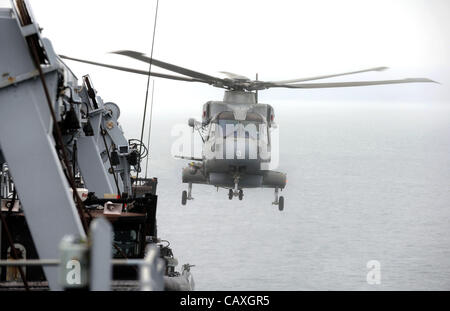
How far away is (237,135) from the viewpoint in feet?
91.8

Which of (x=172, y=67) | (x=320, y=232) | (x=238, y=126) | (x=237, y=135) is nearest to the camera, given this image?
(x=172, y=67)

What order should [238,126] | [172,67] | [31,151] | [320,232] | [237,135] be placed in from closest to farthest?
[31,151] < [172,67] < [237,135] < [238,126] < [320,232]

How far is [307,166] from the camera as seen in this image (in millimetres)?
175875

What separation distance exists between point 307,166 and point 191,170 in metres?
147

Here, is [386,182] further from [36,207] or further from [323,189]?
[36,207]

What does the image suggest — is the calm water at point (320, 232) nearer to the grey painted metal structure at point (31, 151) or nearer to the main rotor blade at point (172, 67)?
the main rotor blade at point (172, 67)

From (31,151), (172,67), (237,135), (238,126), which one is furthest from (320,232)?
(31,151)

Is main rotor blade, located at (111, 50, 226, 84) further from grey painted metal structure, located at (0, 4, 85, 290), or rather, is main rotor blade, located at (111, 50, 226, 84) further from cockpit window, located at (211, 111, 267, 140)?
grey painted metal structure, located at (0, 4, 85, 290)

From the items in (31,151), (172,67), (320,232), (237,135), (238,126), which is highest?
(172,67)

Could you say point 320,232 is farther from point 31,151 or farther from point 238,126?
point 31,151

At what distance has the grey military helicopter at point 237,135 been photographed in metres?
27.5

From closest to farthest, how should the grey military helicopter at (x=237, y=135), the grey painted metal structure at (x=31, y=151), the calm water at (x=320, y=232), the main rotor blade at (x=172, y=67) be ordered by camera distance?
the grey painted metal structure at (x=31, y=151)
the main rotor blade at (x=172, y=67)
the grey military helicopter at (x=237, y=135)
the calm water at (x=320, y=232)

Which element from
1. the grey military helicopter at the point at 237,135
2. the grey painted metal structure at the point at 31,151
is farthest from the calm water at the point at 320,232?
the grey painted metal structure at the point at 31,151

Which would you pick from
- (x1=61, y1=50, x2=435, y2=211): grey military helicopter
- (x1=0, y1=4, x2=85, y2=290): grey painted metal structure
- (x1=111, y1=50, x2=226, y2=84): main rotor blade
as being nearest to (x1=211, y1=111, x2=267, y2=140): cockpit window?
(x1=61, y1=50, x2=435, y2=211): grey military helicopter
